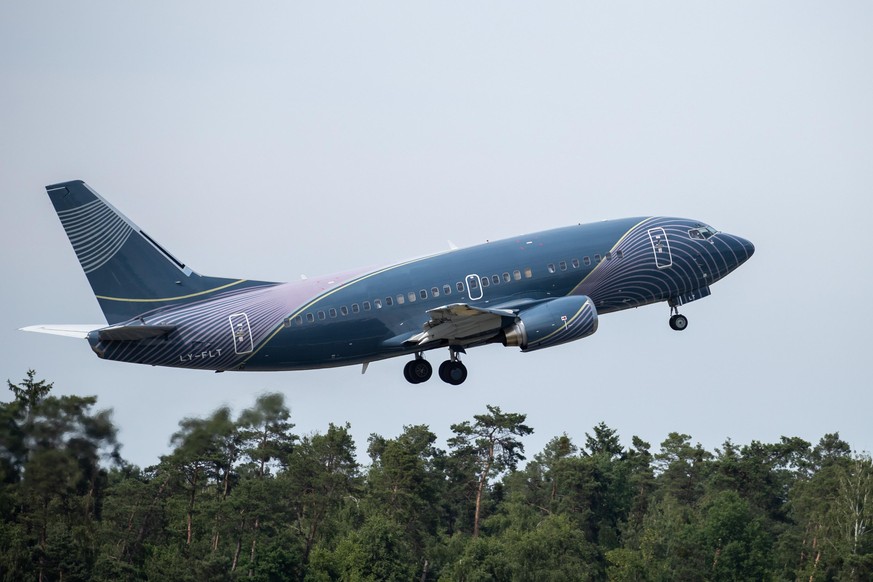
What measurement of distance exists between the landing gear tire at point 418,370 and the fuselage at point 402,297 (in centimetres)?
235

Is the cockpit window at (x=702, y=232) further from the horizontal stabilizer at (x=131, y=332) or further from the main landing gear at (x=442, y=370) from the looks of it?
the horizontal stabilizer at (x=131, y=332)

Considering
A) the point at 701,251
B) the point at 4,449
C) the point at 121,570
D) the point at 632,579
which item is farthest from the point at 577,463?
the point at 4,449

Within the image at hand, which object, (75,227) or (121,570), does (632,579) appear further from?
(75,227)

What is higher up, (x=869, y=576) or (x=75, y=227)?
(x=75, y=227)

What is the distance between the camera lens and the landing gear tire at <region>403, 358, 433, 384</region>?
69812 millimetres

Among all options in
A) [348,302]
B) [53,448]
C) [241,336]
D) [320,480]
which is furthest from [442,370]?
[320,480]

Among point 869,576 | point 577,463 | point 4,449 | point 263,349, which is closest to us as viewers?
point 4,449

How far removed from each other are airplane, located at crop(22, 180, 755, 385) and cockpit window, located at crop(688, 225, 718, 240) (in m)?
3.64

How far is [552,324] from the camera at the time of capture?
66.2 meters

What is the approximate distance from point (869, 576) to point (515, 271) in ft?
180

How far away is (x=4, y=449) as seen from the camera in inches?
2159

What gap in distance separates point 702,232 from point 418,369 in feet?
49.4

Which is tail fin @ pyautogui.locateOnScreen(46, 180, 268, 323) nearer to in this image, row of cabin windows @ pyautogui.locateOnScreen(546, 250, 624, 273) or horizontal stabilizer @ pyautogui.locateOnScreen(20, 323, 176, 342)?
horizontal stabilizer @ pyautogui.locateOnScreen(20, 323, 176, 342)

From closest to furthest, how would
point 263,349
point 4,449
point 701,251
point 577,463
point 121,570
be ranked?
point 4,449 → point 263,349 → point 701,251 → point 121,570 → point 577,463
